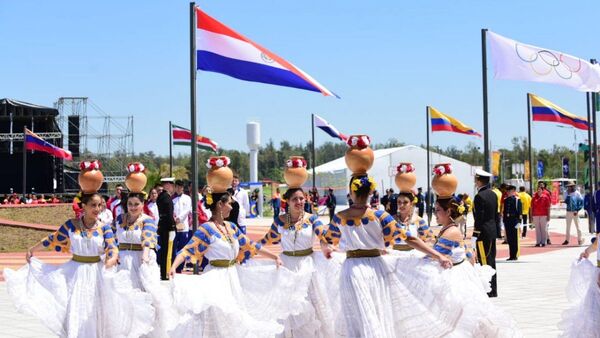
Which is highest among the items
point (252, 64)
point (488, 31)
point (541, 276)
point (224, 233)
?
point (488, 31)

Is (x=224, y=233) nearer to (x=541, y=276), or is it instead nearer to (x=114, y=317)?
(x=114, y=317)

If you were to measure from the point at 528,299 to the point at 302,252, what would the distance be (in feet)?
15.4

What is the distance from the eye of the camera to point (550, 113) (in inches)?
1112

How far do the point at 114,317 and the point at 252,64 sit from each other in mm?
5645

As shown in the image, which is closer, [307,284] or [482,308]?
[482,308]

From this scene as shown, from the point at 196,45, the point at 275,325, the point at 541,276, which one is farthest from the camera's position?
the point at 541,276

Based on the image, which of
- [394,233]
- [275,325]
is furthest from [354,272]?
[275,325]

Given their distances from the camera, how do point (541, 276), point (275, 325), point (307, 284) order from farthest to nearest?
1. point (541, 276)
2. point (307, 284)
3. point (275, 325)

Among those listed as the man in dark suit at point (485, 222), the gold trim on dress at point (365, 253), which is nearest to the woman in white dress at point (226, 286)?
the gold trim on dress at point (365, 253)

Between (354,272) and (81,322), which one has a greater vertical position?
(354,272)

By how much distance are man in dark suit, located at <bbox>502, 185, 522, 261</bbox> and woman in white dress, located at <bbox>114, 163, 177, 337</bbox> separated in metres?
11.0

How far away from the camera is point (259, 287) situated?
781 cm

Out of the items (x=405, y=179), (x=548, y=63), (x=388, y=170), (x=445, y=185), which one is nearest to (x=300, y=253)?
(x=405, y=179)

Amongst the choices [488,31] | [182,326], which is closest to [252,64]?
[488,31]
